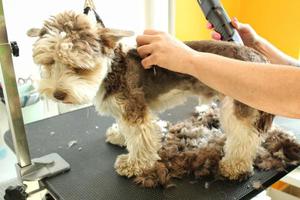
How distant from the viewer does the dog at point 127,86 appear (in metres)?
1.00

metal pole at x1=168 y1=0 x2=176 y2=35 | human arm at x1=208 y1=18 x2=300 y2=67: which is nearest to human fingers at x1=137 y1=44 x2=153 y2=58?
human arm at x1=208 y1=18 x2=300 y2=67

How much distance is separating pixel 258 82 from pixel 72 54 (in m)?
0.51

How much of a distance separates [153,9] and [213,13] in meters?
0.84

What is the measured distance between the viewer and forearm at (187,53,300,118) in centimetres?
75

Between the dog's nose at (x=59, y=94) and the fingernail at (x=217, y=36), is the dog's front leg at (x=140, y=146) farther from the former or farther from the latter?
the fingernail at (x=217, y=36)

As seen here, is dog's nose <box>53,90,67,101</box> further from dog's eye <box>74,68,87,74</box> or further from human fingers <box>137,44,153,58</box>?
human fingers <box>137,44,153,58</box>

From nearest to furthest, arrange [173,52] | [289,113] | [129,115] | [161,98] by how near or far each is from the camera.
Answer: [289,113] < [173,52] < [129,115] < [161,98]

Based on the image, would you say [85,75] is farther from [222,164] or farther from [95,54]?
[222,164]

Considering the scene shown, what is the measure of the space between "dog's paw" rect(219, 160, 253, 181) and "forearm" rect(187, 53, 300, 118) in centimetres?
30

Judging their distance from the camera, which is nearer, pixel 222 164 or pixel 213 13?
pixel 222 164

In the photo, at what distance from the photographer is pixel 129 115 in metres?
1.10

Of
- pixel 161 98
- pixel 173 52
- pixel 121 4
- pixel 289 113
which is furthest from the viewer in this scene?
pixel 121 4

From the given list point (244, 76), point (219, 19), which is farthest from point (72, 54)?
point (219, 19)

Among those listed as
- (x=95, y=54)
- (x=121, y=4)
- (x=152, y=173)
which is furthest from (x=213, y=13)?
(x=121, y=4)
